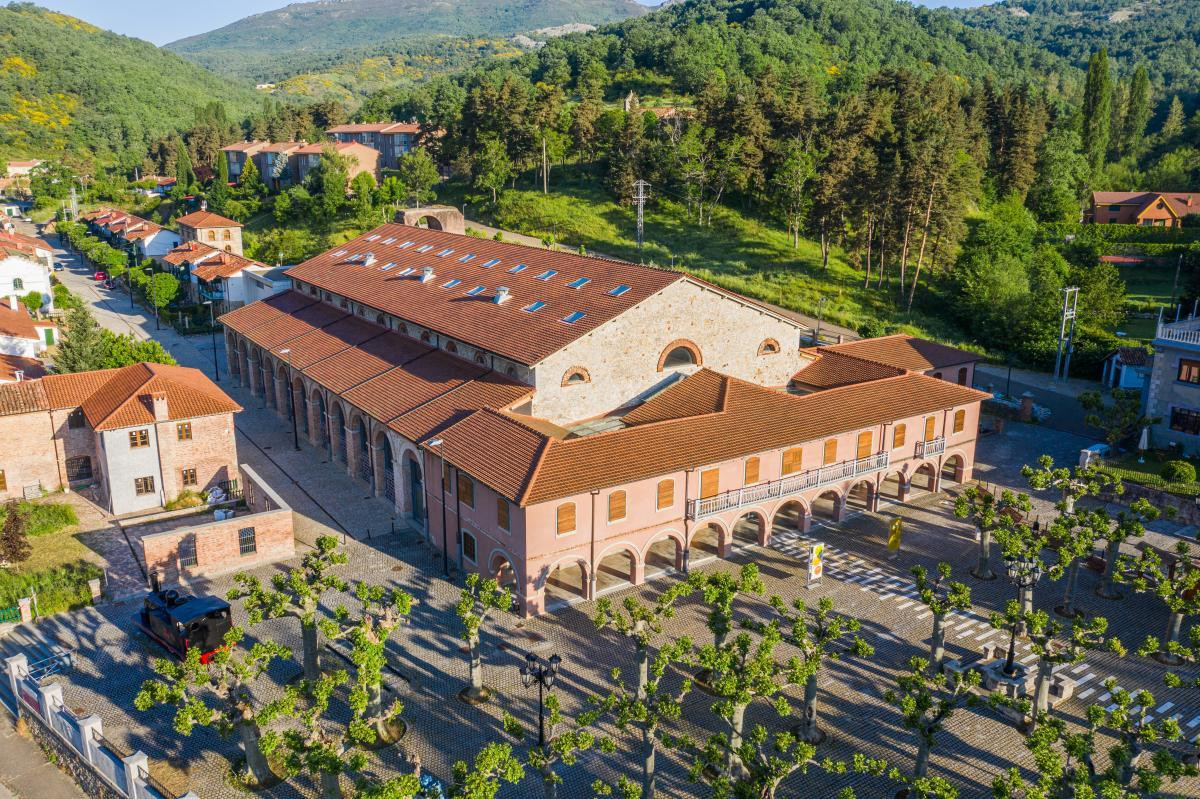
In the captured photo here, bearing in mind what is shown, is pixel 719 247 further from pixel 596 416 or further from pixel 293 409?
pixel 596 416

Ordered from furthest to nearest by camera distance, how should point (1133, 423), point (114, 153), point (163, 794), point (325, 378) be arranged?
point (114, 153) < point (1133, 423) < point (325, 378) < point (163, 794)

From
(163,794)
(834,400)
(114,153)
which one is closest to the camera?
(163,794)

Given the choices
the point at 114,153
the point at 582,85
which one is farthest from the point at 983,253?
the point at 114,153

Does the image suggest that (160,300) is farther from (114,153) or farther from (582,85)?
(114,153)

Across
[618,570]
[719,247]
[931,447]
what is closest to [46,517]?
[618,570]

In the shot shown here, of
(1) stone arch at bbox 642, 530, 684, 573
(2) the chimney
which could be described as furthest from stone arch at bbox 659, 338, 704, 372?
(2) the chimney

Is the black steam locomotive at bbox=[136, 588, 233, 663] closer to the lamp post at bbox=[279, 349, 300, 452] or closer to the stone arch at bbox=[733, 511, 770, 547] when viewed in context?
the lamp post at bbox=[279, 349, 300, 452]
